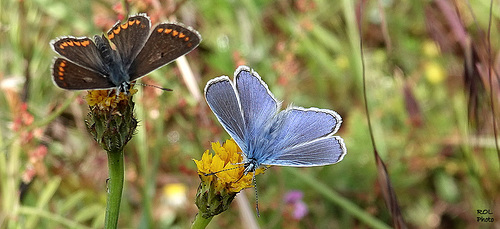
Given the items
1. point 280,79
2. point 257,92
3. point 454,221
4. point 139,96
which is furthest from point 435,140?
point 257,92

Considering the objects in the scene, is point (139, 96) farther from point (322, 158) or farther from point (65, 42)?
point (322, 158)

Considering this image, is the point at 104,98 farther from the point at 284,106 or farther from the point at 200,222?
the point at 284,106

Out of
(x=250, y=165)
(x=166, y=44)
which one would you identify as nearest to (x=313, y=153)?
(x=250, y=165)

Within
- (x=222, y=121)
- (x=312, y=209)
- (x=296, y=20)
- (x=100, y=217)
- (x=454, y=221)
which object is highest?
(x=296, y=20)

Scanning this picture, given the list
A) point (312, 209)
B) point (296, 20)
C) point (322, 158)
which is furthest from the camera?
point (296, 20)

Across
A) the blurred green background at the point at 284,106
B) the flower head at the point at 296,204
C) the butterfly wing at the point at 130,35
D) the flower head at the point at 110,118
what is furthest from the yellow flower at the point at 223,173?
the flower head at the point at 296,204
